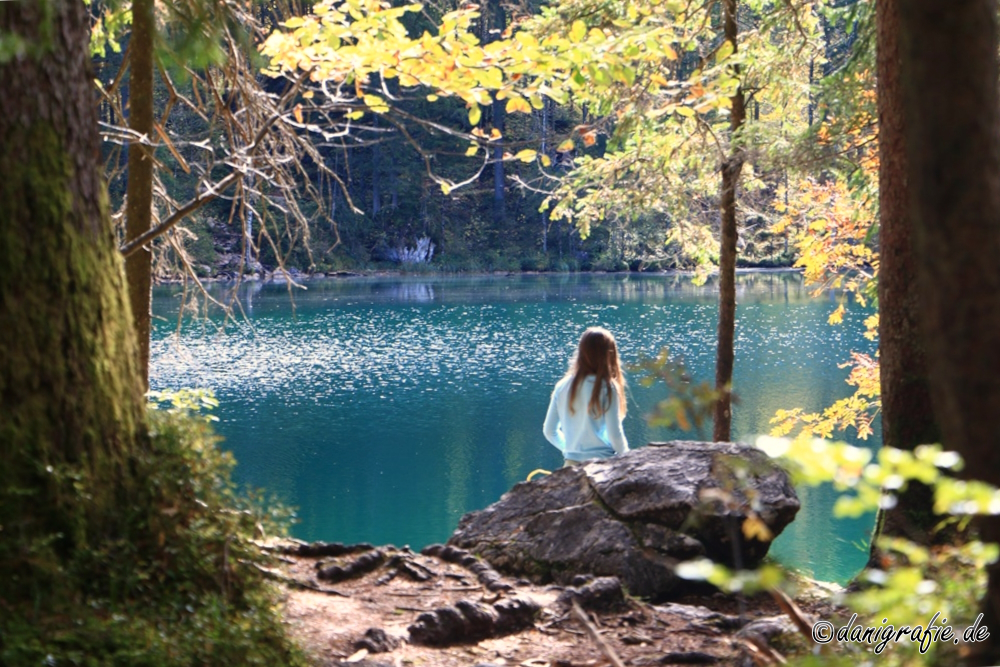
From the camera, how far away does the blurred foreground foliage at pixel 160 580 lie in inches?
87.4

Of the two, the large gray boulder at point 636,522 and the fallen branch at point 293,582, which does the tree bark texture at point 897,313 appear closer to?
the large gray boulder at point 636,522

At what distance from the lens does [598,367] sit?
4.95m

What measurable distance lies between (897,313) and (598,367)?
158 cm

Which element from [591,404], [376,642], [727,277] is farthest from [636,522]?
[727,277]

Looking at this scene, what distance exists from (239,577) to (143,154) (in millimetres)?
2879

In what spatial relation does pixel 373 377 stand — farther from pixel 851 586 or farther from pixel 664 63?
pixel 851 586

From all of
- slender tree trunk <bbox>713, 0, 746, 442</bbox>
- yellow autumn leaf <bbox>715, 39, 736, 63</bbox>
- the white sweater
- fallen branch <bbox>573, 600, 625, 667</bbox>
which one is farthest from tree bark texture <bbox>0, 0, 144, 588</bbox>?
slender tree trunk <bbox>713, 0, 746, 442</bbox>

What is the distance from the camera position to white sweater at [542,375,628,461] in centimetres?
502

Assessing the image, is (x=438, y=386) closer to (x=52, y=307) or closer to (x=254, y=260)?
(x=254, y=260)

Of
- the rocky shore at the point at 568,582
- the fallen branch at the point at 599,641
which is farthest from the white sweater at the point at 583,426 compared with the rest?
the fallen branch at the point at 599,641

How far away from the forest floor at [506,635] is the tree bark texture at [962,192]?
121cm

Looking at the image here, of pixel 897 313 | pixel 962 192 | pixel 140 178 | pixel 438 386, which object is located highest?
pixel 140 178

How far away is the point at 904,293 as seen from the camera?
3916 millimetres

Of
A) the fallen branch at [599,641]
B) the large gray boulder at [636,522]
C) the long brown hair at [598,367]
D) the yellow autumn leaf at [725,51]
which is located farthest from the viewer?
the yellow autumn leaf at [725,51]
